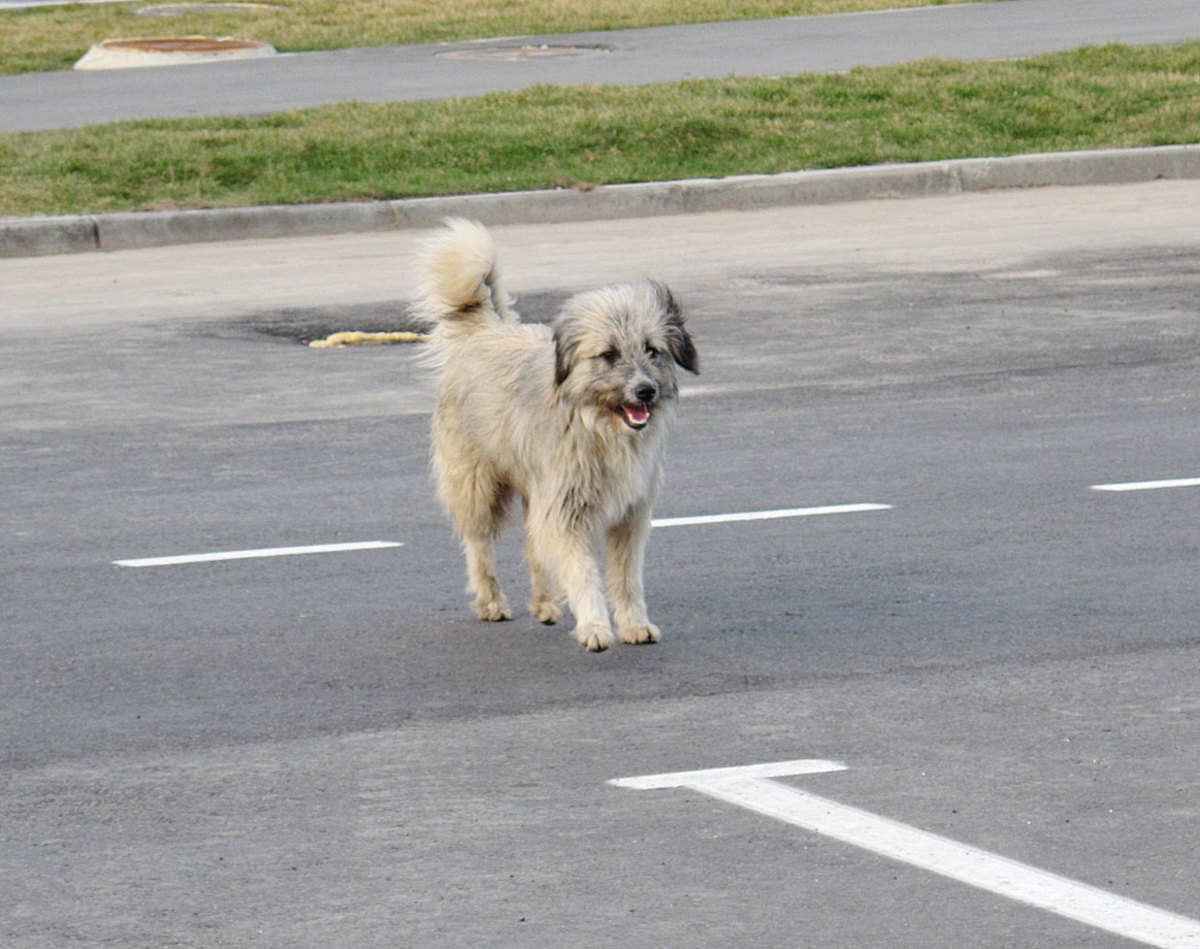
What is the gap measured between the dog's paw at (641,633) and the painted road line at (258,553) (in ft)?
4.92

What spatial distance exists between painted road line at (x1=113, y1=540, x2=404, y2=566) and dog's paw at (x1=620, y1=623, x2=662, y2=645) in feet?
4.92

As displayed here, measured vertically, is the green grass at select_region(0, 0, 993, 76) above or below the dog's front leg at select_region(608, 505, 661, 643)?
above

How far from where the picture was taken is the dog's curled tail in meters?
7.38

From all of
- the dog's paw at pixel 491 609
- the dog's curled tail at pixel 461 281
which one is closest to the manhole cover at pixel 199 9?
the dog's curled tail at pixel 461 281

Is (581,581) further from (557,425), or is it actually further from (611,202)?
(611,202)

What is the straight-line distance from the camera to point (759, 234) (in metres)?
15.4

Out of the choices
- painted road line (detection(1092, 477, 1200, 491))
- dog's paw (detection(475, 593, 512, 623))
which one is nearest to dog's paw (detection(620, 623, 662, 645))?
dog's paw (detection(475, 593, 512, 623))

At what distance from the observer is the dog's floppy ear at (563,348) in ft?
21.9

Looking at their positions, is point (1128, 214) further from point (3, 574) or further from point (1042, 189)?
point (3, 574)

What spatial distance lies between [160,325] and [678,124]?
644 cm

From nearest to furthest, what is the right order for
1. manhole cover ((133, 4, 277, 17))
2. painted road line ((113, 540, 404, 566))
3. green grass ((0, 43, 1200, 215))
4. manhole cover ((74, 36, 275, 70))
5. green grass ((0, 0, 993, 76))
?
painted road line ((113, 540, 404, 566)) < green grass ((0, 43, 1200, 215)) < manhole cover ((74, 36, 275, 70)) < green grass ((0, 0, 993, 76)) < manhole cover ((133, 4, 277, 17))

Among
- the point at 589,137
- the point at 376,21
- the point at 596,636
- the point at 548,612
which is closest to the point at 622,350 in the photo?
the point at 596,636

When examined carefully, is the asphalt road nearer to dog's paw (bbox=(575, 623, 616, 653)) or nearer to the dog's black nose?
dog's paw (bbox=(575, 623, 616, 653))

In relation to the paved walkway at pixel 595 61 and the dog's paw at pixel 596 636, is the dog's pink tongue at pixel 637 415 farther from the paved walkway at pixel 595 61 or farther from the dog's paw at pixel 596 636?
the paved walkway at pixel 595 61
